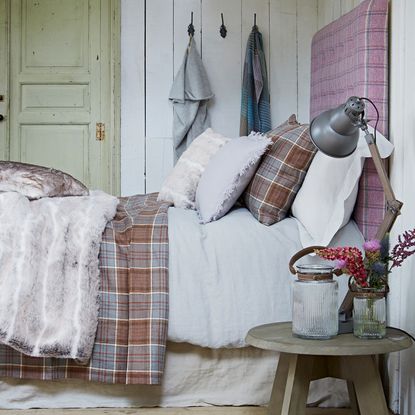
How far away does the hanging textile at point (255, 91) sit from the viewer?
4789mm

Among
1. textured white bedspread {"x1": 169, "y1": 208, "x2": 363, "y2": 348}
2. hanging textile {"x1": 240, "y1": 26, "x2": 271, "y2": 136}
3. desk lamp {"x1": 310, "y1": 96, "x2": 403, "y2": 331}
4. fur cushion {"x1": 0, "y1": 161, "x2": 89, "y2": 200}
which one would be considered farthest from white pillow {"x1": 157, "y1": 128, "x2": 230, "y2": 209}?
hanging textile {"x1": 240, "y1": 26, "x2": 271, "y2": 136}

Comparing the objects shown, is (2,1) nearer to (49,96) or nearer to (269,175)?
(49,96)

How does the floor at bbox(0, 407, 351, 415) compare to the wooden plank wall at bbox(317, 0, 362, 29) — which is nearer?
the floor at bbox(0, 407, 351, 415)

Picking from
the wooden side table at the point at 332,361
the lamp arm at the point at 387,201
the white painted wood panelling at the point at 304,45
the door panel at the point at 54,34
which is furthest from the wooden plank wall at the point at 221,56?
the wooden side table at the point at 332,361

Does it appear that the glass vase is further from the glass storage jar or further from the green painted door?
the green painted door

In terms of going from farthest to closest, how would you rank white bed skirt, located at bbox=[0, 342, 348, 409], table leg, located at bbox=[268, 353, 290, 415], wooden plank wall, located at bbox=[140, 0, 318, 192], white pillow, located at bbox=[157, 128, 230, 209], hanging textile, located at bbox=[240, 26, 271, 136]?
wooden plank wall, located at bbox=[140, 0, 318, 192], hanging textile, located at bbox=[240, 26, 271, 136], white pillow, located at bbox=[157, 128, 230, 209], white bed skirt, located at bbox=[0, 342, 348, 409], table leg, located at bbox=[268, 353, 290, 415]

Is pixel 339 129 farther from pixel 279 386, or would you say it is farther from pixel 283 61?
pixel 283 61

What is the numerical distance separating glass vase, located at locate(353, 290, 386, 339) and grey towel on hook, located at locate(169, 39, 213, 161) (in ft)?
9.14

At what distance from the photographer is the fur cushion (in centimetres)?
281

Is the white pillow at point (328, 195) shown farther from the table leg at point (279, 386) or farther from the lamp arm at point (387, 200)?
the table leg at point (279, 386)

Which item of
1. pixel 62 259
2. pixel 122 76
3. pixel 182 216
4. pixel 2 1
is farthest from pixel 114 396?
pixel 2 1

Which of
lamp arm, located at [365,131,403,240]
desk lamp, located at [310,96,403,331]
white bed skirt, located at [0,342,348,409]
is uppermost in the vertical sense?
desk lamp, located at [310,96,403,331]

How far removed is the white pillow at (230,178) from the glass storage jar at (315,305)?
636 mm

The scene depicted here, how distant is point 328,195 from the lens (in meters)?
2.67
